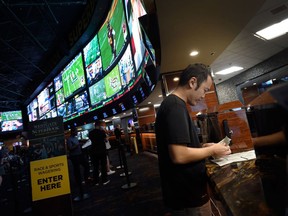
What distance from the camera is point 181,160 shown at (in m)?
1.19

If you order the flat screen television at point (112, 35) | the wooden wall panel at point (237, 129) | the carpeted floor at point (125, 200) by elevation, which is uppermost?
the flat screen television at point (112, 35)

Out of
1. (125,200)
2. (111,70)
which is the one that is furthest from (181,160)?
(111,70)

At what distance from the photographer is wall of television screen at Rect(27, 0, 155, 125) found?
534cm

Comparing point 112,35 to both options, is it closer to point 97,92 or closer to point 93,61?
point 93,61

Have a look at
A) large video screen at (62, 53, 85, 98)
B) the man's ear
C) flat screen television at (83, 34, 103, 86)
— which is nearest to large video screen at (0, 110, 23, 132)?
large video screen at (62, 53, 85, 98)

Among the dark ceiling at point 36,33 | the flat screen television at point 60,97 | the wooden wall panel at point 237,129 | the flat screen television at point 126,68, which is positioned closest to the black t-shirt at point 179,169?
the wooden wall panel at point 237,129

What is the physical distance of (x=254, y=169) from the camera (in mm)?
1182

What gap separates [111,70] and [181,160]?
687cm

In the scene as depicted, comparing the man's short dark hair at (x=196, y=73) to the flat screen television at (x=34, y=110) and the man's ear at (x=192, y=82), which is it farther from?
the flat screen television at (x=34, y=110)

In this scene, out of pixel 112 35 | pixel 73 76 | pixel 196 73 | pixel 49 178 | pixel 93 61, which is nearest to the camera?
pixel 196 73

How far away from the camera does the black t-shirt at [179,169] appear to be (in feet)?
3.95

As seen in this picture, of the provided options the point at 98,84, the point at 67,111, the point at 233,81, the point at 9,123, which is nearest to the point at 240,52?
the point at 233,81

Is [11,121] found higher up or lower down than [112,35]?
lower down

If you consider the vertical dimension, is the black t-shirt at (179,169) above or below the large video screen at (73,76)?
below
